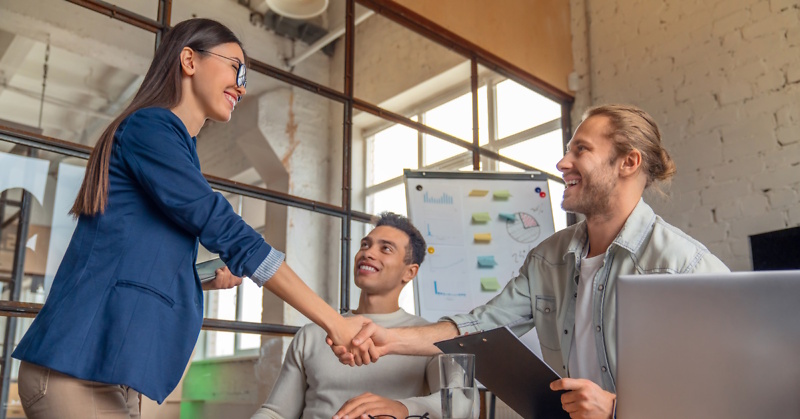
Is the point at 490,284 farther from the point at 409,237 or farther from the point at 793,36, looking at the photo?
the point at 793,36

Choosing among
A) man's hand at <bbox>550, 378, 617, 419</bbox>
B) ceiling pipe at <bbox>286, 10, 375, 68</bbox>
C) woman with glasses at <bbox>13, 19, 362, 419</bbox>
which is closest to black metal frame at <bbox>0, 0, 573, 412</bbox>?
ceiling pipe at <bbox>286, 10, 375, 68</bbox>

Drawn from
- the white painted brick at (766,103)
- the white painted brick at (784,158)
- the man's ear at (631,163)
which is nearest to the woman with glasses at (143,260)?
the man's ear at (631,163)

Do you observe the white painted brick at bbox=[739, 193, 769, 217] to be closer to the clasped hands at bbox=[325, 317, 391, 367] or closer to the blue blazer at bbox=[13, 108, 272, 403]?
the clasped hands at bbox=[325, 317, 391, 367]

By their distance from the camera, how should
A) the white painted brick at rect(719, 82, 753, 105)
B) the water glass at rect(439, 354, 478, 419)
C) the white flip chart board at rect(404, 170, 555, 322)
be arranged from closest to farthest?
1. the water glass at rect(439, 354, 478, 419)
2. the white flip chart board at rect(404, 170, 555, 322)
3. the white painted brick at rect(719, 82, 753, 105)

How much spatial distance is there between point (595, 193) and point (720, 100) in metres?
2.13

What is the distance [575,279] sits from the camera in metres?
1.73

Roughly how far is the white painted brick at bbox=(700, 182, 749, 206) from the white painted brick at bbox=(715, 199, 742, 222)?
0.02 metres

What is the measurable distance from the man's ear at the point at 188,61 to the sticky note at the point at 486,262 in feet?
6.94

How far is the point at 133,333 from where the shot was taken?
0.99 m

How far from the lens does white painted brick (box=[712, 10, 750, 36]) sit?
345 centimetres

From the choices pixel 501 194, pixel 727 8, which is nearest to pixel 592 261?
pixel 501 194

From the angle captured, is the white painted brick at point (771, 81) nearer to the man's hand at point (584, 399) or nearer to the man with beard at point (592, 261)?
the man with beard at point (592, 261)

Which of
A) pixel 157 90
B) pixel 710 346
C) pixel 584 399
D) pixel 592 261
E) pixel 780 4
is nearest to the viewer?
pixel 710 346

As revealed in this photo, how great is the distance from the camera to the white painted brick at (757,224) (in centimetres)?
317
